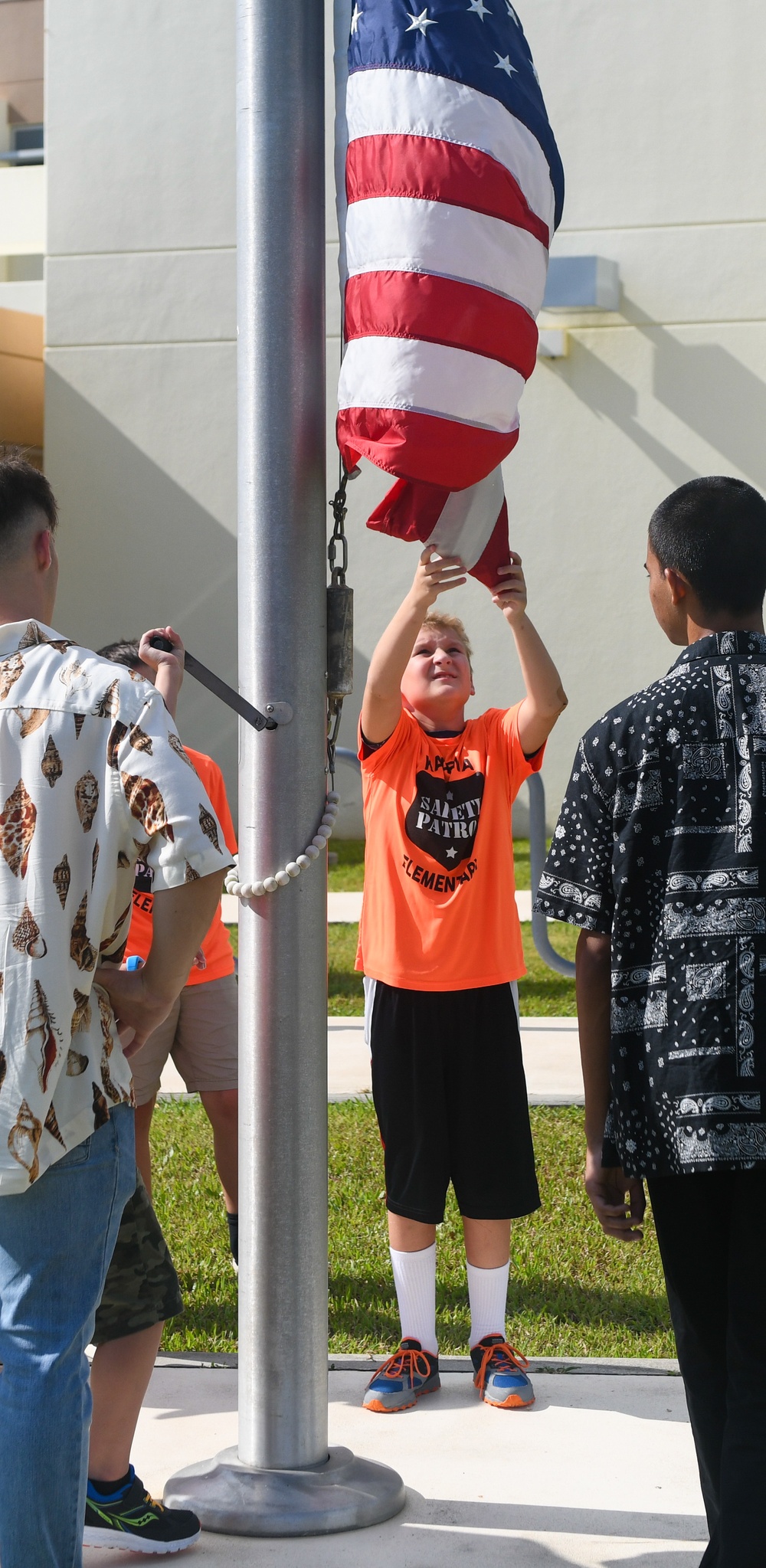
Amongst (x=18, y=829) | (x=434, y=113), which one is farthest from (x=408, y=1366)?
(x=434, y=113)

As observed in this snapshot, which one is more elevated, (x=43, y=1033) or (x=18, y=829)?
(x=18, y=829)

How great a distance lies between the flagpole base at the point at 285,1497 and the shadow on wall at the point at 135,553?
519 inches

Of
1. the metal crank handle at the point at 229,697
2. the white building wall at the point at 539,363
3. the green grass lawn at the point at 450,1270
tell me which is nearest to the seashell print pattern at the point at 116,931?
the metal crank handle at the point at 229,697

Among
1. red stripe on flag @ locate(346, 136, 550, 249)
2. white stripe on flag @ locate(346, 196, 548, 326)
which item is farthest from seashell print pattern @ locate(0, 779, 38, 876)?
red stripe on flag @ locate(346, 136, 550, 249)

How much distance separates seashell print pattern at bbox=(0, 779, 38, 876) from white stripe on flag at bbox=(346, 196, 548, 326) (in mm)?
1399

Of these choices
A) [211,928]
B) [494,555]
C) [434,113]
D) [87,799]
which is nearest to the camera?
[87,799]

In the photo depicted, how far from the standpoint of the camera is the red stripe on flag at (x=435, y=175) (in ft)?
9.84

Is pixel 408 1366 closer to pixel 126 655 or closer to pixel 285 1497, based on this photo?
pixel 285 1497

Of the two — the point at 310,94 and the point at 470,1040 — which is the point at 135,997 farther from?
the point at 310,94

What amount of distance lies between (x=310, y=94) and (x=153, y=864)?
1736 millimetres

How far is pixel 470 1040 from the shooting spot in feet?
12.6

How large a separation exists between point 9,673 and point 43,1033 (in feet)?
1.89

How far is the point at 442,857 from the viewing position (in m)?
3.96

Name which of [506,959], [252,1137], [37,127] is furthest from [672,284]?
[252,1137]
